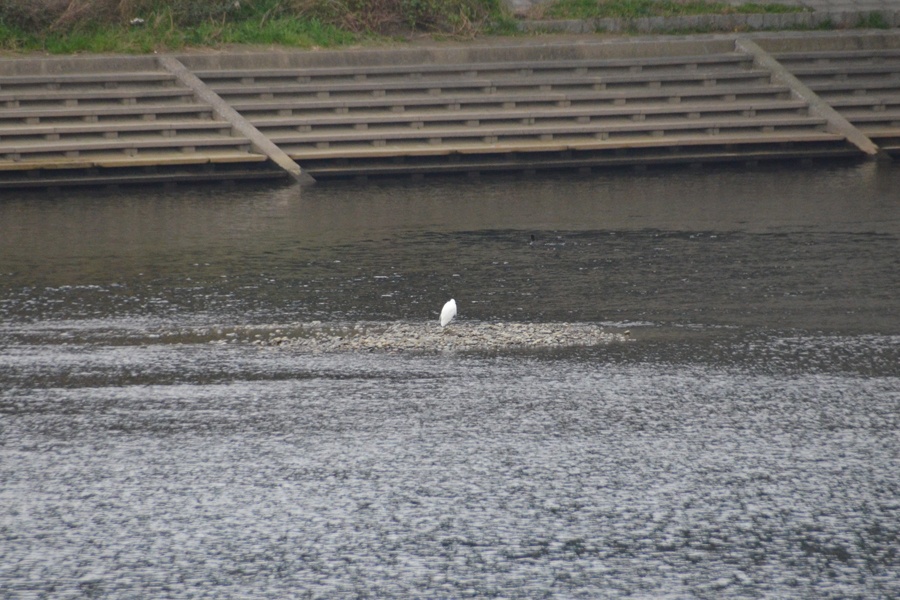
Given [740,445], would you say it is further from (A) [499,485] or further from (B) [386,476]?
(B) [386,476]

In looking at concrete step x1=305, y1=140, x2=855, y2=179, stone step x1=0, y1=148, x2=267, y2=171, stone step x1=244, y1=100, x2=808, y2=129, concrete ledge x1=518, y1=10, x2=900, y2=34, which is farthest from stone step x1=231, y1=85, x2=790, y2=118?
concrete ledge x1=518, y1=10, x2=900, y2=34

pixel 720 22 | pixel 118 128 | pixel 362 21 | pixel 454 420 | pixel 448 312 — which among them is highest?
pixel 362 21

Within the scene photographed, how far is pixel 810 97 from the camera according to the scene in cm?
2258

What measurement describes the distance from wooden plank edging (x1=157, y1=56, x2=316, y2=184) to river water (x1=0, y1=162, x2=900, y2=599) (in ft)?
18.1

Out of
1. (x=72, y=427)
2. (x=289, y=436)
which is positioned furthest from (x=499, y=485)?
(x=72, y=427)

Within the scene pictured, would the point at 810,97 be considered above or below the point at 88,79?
below

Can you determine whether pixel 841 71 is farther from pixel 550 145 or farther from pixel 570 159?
pixel 550 145

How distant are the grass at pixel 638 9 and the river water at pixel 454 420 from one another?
40.2 feet

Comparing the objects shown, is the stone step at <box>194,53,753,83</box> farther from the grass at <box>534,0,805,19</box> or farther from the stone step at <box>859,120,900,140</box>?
the stone step at <box>859,120,900,140</box>

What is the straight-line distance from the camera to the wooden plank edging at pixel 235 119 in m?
20.1

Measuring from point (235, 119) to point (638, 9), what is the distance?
1036 centimetres

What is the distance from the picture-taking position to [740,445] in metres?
6.99

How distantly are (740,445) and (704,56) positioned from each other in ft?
58.5

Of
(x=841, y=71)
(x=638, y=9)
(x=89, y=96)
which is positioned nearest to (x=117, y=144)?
(x=89, y=96)
